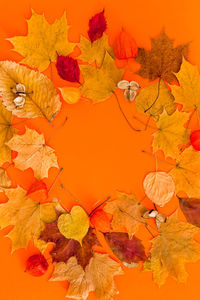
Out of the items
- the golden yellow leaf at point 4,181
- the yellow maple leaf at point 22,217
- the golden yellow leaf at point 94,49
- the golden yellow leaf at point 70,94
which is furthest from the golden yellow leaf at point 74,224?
the golden yellow leaf at point 94,49

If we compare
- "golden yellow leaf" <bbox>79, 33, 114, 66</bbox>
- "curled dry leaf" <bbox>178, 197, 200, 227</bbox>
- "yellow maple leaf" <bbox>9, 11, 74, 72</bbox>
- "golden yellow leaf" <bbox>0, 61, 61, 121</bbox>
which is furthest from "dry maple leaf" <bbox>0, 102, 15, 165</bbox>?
"curled dry leaf" <bbox>178, 197, 200, 227</bbox>

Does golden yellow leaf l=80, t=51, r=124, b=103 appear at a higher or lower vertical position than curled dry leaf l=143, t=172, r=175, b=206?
higher

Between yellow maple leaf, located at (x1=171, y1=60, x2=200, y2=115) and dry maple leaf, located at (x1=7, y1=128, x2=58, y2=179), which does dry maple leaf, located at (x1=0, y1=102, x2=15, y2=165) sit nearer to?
dry maple leaf, located at (x1=7, y1=128, x2=58, y2=179)

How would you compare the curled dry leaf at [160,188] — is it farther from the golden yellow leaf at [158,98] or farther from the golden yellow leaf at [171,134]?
the golden yellow leaf at [158,98]

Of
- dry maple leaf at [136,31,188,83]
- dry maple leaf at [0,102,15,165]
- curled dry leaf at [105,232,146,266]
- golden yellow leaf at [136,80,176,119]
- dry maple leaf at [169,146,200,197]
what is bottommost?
curled dry leaf at [105,232,146,266]
